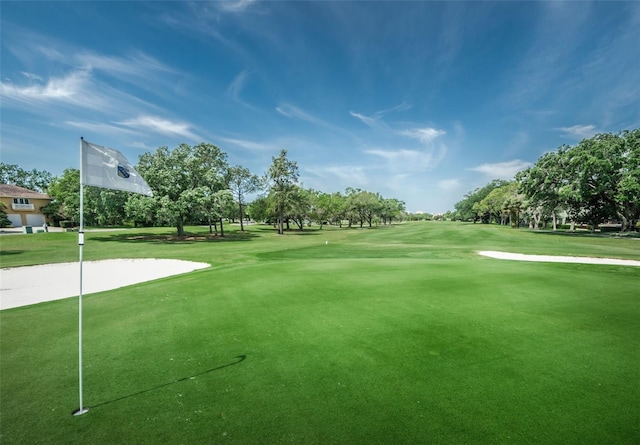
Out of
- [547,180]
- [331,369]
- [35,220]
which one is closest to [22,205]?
[35,220]

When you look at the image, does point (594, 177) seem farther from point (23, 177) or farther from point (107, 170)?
point (23, 177)

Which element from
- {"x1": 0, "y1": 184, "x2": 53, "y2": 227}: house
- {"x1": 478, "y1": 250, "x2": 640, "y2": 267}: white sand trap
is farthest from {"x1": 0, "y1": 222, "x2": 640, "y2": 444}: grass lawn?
{"x1": 0, "y1": 184, "x2": 53, "y2": 227}: house

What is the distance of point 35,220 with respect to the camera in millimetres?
64938

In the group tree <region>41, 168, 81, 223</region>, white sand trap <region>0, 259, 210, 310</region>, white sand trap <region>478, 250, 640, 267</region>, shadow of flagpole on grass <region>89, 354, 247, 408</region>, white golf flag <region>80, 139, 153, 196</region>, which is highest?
tree <region>41, 168, 81, 223</region>

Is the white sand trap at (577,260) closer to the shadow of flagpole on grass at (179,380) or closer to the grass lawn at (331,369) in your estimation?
the grass lawn at (331,369)

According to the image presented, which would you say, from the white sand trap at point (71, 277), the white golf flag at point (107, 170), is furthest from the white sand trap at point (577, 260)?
the white sand trap at point (71, 277)

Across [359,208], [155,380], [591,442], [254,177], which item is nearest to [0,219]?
[254,177]

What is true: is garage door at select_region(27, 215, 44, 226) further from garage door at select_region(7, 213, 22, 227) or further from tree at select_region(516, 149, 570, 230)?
tree at select_region(516, 149, 570, 230)

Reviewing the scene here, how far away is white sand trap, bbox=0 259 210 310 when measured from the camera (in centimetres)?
1184

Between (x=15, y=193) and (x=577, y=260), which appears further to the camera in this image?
(x=15, y=193)

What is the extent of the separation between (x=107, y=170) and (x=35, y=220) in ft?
281

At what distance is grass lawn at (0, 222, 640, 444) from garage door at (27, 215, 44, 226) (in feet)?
253

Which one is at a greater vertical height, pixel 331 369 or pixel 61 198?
pixel 61 198

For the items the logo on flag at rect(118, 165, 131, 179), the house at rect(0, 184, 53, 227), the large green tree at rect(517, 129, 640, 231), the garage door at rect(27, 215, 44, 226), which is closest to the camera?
the logo on flag at rect(118, 165, 131, 179)
